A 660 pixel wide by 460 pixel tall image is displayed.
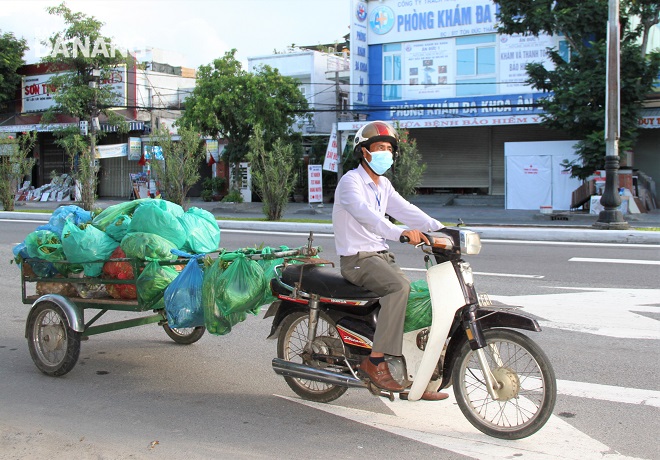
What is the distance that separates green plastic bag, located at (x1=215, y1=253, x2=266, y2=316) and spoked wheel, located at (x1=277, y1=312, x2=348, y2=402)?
30 centimetres

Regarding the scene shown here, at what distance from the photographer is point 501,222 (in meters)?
20.9

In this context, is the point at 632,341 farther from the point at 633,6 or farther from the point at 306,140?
the point at 306,140

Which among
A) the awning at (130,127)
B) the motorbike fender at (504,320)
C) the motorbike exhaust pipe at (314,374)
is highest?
the awning at (130,127)

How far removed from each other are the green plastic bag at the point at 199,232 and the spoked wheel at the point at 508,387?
2.56 metres

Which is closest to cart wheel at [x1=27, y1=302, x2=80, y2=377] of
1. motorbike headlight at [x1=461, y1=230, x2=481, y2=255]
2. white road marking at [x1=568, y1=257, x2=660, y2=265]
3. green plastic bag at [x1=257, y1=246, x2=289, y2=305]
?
green plastic bag at [x1=257, y1=246, x2=289, y2=305]

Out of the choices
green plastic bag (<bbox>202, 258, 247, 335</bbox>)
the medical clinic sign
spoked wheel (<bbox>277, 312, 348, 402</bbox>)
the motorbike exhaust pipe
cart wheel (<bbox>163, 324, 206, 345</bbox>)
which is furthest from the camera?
the medical clinic sign

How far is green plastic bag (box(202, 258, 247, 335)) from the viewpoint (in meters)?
4.92

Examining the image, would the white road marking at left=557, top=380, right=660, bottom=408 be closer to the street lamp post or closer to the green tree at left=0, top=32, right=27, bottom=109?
the street lamp post

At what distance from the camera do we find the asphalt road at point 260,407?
4070 millimetres

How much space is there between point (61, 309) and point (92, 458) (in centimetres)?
185

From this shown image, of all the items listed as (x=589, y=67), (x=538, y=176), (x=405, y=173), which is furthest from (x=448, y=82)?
(x=405, y=173)

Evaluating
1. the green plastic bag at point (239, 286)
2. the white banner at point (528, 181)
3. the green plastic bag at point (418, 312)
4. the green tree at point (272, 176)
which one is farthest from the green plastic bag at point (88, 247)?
the white banner at point (528, 181)

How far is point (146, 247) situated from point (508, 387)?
9.63ft

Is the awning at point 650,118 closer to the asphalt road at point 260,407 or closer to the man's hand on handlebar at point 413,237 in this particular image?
the asphalt road at point 260,407
